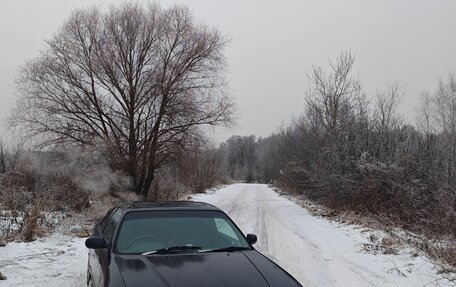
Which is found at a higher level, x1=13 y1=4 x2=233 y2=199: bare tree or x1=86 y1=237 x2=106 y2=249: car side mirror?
x1=13 y1=4 x2=233 y2=199: bare tree

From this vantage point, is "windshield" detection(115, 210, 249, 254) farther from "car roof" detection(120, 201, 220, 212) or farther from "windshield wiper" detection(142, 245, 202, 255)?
"car roof" detection(120, 201, 220, 212)

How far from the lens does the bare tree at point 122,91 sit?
21094 mm

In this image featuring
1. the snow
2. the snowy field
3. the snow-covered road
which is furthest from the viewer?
the snow-covered road

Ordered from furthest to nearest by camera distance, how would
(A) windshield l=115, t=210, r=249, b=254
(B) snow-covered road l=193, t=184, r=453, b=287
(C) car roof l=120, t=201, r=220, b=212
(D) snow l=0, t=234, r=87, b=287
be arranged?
(B) snow-covered road l=193, t=184, r=453, b=287
(D) snow l=0, t=234, r=87, b=287
(C) car roof l=120, t=201, r=220, b=212
(A) windshield l=115, t=210, r=249, b=254

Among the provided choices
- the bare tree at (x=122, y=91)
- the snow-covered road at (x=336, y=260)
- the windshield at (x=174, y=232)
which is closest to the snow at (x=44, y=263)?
the windshield at (x=174, y=232)

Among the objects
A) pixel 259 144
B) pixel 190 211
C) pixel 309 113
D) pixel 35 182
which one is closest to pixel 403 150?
pixel 190 211

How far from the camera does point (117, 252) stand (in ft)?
15.3

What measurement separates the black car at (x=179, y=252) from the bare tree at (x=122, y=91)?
16.0 metres

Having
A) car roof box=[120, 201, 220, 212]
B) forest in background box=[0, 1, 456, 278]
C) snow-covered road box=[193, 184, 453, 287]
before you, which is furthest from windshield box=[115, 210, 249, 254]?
forest in background box=[0, 1, 456, 278]

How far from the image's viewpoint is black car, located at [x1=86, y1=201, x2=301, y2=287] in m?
3.88

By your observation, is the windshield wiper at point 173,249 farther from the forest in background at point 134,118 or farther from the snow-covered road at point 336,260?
the forest in background at point 134,118

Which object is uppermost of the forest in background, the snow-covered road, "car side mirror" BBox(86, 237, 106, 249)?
the forest in background

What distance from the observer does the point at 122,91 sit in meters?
21.6

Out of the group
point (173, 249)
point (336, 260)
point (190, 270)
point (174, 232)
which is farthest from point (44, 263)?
point (336, 260)
